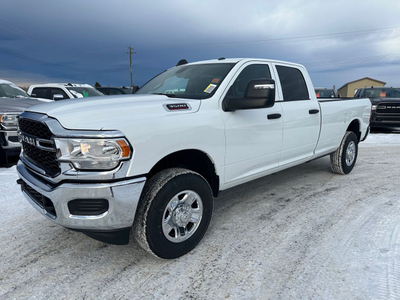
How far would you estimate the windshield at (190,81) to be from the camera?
3125 millimetres

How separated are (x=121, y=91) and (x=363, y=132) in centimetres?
1212

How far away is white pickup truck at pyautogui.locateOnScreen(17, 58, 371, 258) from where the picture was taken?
2.14 m

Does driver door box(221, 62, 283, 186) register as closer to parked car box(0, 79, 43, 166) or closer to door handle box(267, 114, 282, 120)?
door handle box(267, 114, 282, 120)

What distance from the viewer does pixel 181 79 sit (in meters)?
3.63

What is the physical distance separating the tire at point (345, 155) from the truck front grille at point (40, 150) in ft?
14.9

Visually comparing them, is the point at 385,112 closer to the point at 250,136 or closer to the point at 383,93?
the point at 383,93

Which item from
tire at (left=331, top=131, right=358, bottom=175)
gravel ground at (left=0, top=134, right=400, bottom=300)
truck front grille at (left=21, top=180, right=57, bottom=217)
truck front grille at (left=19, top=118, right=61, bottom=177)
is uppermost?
truck front grille at (left=19, top=118, right=61, bottom=177)

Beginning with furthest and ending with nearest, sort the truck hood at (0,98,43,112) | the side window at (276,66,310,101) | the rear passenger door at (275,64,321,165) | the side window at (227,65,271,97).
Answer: the truck hood at (0,98,43,112) < the side window at (276,66,310,101) < the rear passenger door at (275,64,321,165) < the side window at (227,65,271,97)

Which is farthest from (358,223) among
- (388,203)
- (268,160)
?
(268,160)

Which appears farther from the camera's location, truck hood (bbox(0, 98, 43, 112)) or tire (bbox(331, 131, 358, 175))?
truck hood (bbox(0, 98, 43, 112))

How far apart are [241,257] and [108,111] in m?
1.71

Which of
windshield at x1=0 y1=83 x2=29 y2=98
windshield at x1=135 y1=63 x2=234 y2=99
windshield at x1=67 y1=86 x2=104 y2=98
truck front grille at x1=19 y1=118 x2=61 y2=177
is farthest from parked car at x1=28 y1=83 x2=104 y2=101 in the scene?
truck front grille at x1=19 y1=118 x2=61 y2=177

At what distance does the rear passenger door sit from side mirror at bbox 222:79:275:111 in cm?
86

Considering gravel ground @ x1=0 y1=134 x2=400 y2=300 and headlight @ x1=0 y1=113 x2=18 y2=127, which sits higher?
headlight @ x1=0 y1=113 x2=18 y2=127
